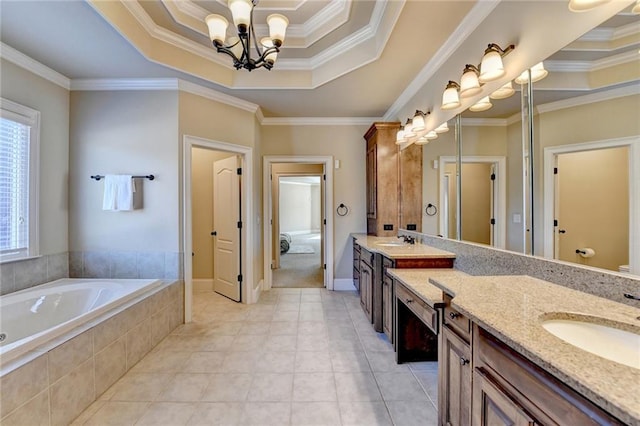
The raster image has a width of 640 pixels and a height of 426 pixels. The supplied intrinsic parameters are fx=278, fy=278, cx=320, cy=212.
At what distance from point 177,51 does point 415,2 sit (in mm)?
2253

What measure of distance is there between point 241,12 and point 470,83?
64.0 inches

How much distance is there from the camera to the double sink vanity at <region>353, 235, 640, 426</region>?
65cm

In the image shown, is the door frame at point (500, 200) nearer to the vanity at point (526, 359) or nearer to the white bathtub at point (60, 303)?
the vanity at point (526, 359)

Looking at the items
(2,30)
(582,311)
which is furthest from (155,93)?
(582,311)

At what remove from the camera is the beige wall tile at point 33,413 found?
4.50ft

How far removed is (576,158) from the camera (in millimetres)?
1391

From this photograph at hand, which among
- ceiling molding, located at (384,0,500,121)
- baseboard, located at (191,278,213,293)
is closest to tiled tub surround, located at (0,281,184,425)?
baseboard, located at (191,278,213,293)

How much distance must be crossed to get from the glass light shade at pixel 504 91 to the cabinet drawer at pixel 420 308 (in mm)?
1450

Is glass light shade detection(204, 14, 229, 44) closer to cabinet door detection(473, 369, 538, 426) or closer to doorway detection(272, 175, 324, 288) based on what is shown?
cabinet door detection(473, 369, 538, 426)

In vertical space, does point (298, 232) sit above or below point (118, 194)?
below

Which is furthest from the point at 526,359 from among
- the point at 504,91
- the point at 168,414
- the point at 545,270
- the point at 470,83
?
the point at 168,414

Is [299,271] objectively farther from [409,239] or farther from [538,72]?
[538,72]

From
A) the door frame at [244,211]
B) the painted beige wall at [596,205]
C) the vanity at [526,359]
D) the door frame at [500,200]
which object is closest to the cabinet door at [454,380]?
the vanity at [526,359]

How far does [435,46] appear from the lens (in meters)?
2.45
